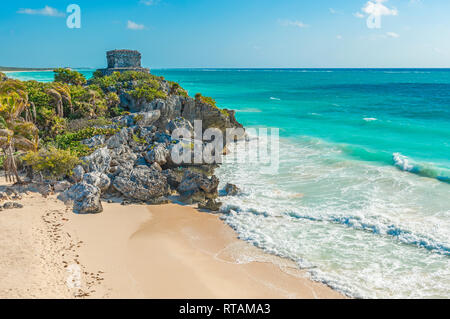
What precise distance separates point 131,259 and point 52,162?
803 centimetres

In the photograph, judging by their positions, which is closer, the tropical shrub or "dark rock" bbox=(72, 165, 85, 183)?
"dark rock" bbox=(72, 165, 85, 183)

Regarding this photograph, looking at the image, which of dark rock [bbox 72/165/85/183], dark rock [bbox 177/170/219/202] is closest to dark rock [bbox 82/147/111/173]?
dark rock [bbox 72/165/85/183]

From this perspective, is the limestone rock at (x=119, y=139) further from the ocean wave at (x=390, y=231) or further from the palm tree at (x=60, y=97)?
the ocean wave at (x=390, y=231)

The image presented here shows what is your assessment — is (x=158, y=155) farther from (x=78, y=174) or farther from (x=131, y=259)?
(x=131, y=259)

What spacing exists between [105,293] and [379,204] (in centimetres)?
1263

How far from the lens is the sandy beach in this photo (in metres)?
9.41

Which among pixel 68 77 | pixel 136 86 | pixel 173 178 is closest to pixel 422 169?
pixel 173 178

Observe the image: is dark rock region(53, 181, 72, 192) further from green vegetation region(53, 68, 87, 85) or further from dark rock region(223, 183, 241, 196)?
green vegetation region(53, 68, 87, 85)

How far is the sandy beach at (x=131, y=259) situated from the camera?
9406mm

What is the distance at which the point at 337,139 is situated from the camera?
32.0m

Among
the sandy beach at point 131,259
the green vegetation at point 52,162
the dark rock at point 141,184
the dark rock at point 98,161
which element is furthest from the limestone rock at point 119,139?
the sandy beach at point 131,259

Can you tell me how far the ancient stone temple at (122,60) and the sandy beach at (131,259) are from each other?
116 feet

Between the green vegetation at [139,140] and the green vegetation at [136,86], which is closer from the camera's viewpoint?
the green vegetation at [139,140]

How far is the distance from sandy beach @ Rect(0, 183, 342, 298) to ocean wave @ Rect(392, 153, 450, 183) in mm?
14033
